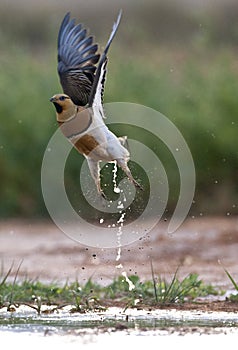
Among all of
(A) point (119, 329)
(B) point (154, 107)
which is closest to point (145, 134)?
(B) point (154, 107)

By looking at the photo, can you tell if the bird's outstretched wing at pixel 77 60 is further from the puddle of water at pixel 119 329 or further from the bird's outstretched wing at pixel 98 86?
the puddle of water at pixel 119 329

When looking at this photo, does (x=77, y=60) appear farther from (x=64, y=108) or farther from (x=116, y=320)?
(x=116, y=320)

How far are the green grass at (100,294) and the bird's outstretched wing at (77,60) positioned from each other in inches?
49.8

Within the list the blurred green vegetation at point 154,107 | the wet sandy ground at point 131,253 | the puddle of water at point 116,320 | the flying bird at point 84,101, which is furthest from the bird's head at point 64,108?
the blurred green vegetation at point 154,107

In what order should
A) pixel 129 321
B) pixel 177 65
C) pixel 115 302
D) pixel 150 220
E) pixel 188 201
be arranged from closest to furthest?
pixel 129 321 → pixel 115 302 → pixel 150 220 → pixel 188 201 → pixel 177 65

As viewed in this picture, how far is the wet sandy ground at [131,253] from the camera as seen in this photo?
951 cm

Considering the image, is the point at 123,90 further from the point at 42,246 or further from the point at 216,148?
the point at 42,246

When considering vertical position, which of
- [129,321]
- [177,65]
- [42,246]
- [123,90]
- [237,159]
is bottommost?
[129,321]

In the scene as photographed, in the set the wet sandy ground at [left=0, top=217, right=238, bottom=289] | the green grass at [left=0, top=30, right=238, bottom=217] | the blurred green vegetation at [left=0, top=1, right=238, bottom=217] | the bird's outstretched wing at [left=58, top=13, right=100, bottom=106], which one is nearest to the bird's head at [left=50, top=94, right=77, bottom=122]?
the bird's outstretched wing at [left=58, top=13, right=100, bottom=106]

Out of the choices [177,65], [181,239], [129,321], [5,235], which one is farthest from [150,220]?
[177,65]

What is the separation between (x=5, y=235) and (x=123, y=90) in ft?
7.78

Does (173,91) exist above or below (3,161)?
above

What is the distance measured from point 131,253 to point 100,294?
2250 millimetres

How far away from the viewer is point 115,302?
7.80m
